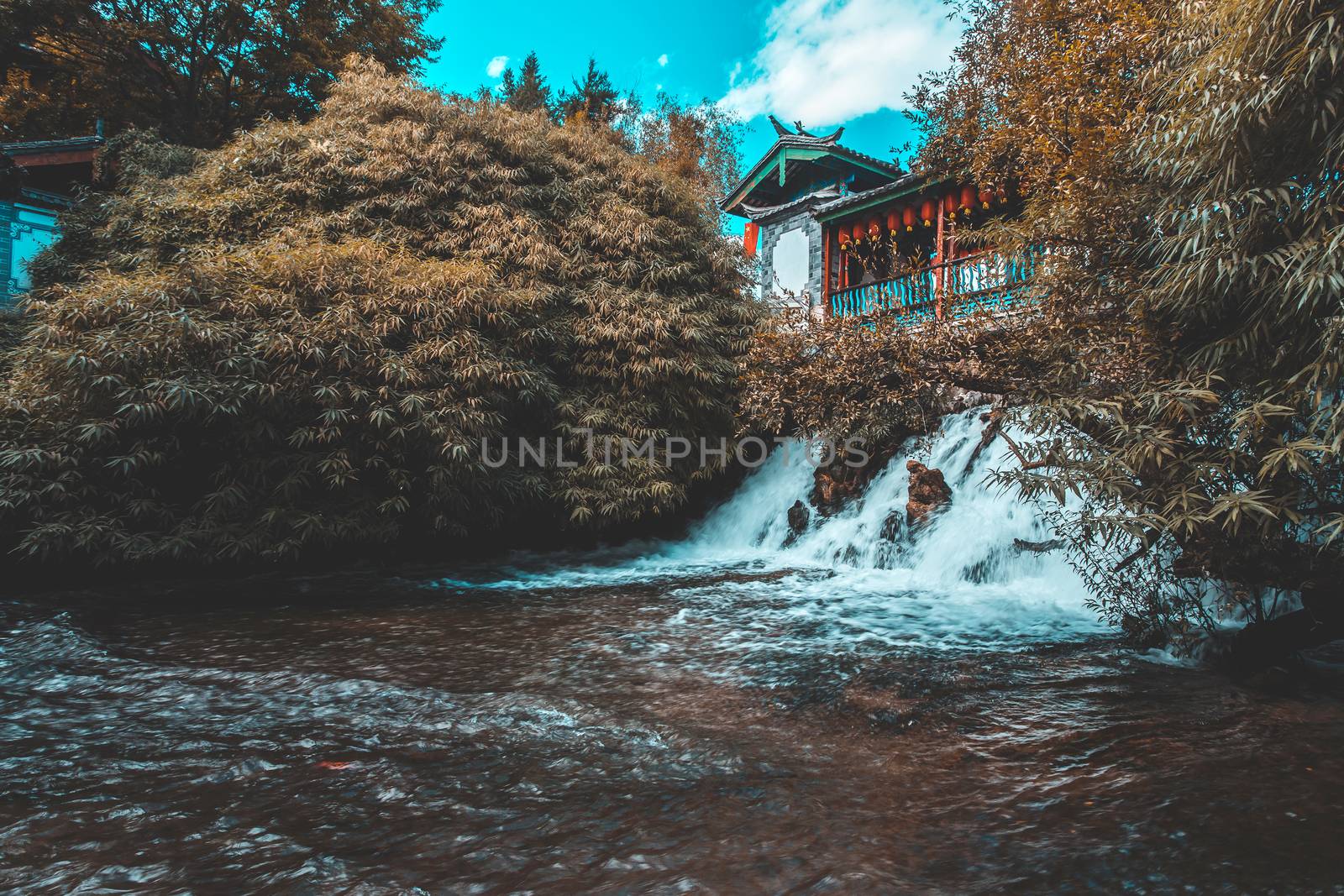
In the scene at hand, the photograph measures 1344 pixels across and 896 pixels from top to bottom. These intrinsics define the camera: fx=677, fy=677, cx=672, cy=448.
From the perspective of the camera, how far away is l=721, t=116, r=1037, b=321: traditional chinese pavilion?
42.1 ft

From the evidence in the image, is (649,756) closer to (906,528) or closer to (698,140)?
(906,528)

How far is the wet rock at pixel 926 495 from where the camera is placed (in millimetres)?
8797

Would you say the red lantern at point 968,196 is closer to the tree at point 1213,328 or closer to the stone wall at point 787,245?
the stone wall at point 787,245

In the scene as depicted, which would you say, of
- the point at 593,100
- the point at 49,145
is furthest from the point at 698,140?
the point at 49,145

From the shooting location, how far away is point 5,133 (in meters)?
15.4

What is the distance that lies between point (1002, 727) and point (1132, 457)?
170 cm

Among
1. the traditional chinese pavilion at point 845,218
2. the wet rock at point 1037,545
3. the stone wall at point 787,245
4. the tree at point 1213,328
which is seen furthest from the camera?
the stone wall at point 787,245

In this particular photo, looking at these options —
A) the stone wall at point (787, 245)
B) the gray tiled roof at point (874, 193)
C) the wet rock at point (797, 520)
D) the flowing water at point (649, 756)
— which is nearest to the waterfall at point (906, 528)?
the wet rock at point (797, 520)

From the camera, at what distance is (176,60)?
1711 centimetres

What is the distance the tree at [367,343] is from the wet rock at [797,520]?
4.98 ft

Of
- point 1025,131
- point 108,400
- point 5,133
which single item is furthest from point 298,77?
point 1025,131

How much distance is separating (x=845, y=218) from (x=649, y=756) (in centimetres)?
1430

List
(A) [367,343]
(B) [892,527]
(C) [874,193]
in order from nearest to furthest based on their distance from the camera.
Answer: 1. (A) [367,343]
2. (B) [892,527]
3. (C) [874,193]

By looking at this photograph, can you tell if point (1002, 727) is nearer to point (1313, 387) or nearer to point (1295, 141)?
point (1313, 387)
